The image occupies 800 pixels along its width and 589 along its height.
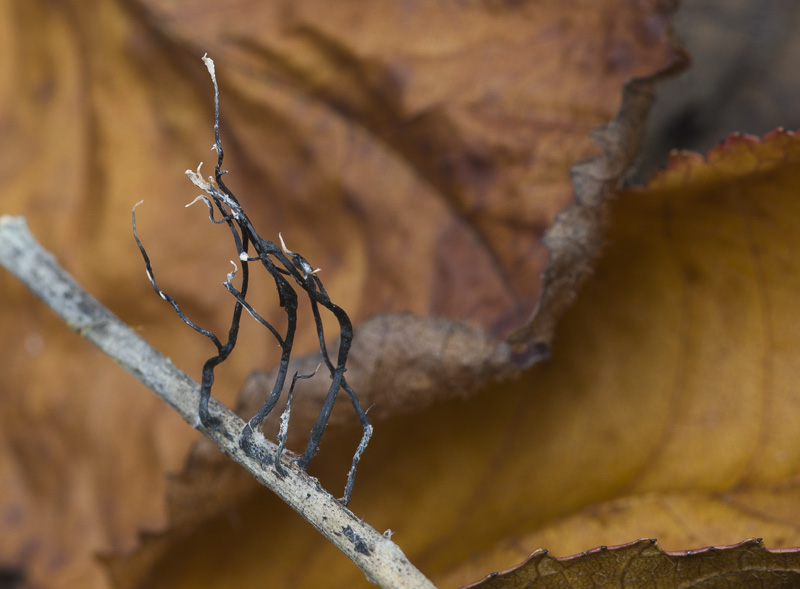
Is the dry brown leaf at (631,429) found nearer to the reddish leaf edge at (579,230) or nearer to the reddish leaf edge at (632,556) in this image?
the reddish leaf edge at (579,230)

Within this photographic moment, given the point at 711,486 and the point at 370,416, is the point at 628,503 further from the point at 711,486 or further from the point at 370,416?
the point at 370,416

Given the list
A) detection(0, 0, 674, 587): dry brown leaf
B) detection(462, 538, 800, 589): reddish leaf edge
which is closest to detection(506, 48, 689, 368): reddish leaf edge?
detection(0, 0, 674, 587): dry brown leaf

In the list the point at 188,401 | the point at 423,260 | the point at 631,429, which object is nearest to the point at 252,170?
the point at 423,260

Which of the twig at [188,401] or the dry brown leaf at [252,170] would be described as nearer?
the twig at [188,401]

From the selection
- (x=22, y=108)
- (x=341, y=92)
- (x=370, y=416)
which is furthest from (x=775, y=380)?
(x=22, y=108)

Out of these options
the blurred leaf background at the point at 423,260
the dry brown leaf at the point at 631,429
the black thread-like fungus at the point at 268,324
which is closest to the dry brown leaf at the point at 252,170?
the blurred leaf background at the point at 423,260

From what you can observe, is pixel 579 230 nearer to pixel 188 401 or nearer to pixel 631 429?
pixel 631 429
